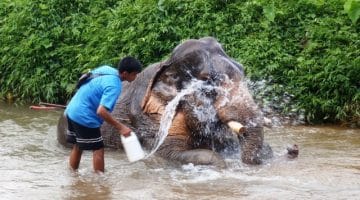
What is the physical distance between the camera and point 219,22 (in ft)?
35.8

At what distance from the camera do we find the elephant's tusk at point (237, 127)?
6312 mm

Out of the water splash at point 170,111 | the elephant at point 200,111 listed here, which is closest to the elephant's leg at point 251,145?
the elephant at point 200,111

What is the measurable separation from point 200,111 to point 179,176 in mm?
782

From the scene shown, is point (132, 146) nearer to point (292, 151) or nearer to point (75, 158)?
point (75, 158)

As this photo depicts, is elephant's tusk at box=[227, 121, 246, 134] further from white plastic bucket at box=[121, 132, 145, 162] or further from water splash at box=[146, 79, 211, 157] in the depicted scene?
white plastic bucket at box=[121, 132, 145, 162]

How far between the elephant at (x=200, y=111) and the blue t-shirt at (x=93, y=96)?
86cm

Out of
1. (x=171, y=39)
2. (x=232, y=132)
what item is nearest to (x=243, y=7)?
(x=171, y=39)

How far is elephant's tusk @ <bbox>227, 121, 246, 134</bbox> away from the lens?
20.7ft

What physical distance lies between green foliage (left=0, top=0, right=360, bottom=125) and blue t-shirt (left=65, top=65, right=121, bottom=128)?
3.80 meters

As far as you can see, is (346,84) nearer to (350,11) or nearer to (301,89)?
(301,89)

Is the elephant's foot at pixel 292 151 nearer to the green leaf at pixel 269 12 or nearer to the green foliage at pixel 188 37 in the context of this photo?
the green foliage at pixel 188 37

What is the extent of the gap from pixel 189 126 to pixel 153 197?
58.0 inches

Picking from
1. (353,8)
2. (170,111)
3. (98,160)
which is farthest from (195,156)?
(353,8)

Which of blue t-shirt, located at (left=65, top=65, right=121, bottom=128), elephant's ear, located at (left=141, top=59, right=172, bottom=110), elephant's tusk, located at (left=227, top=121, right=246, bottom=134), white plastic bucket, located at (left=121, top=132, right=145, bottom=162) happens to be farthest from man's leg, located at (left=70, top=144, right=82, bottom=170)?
elephant's tusk, located at (left=227, top=121, right=246, bottom=134)
